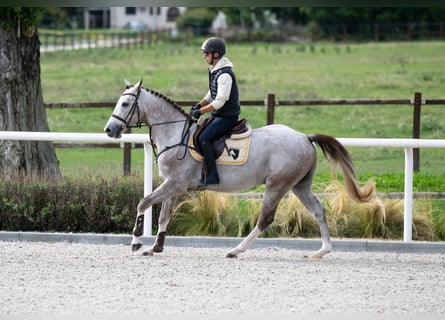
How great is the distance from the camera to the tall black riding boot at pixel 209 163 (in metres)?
10.3

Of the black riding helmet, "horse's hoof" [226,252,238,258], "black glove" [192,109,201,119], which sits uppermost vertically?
the black riding helmet

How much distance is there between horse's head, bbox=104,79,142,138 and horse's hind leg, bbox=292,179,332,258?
190 centimetres

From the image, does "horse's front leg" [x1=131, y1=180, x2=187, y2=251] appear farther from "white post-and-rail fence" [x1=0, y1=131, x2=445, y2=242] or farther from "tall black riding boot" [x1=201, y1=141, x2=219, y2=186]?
"white post-and-rail fence" [x1=0, y1=131, x2=445, y2=242]

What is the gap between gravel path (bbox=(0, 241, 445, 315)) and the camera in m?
7.92

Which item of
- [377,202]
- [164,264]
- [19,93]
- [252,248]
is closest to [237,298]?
[164,264]

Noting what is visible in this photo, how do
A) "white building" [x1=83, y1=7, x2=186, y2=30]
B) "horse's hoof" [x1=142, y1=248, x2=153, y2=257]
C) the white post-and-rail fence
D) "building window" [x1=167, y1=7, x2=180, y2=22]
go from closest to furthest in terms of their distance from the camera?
"horse's hoof" [x1=142, y1=248, x2=153, y2=257]
the white post-and-rail fence
"white building" [x1=83, y1=7, x2=186, y2=30]
"building window" [x1=167, y1=7, x2=180, y2=22]

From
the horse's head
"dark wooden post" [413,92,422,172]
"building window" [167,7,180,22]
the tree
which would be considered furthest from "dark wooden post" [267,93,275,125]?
"building window" [167,7,180,22]

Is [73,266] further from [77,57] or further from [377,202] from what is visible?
[77,57]

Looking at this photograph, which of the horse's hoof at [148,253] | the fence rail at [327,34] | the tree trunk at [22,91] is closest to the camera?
the horse's hoof at [148,253]

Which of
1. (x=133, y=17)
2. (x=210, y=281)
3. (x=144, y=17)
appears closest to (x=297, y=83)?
(x=210, y=281)

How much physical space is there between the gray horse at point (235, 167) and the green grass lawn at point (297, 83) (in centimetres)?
250

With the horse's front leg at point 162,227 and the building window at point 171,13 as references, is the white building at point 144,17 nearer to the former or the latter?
the building window at point 171,13

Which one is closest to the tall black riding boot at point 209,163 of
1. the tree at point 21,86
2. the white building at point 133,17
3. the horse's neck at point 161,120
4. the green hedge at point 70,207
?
the horse's neck at point 161,120

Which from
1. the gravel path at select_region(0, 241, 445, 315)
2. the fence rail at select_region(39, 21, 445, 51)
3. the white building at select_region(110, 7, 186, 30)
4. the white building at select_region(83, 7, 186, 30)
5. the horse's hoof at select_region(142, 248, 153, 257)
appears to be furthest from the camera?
the white building at select_region(110, 7, 186, 30)
